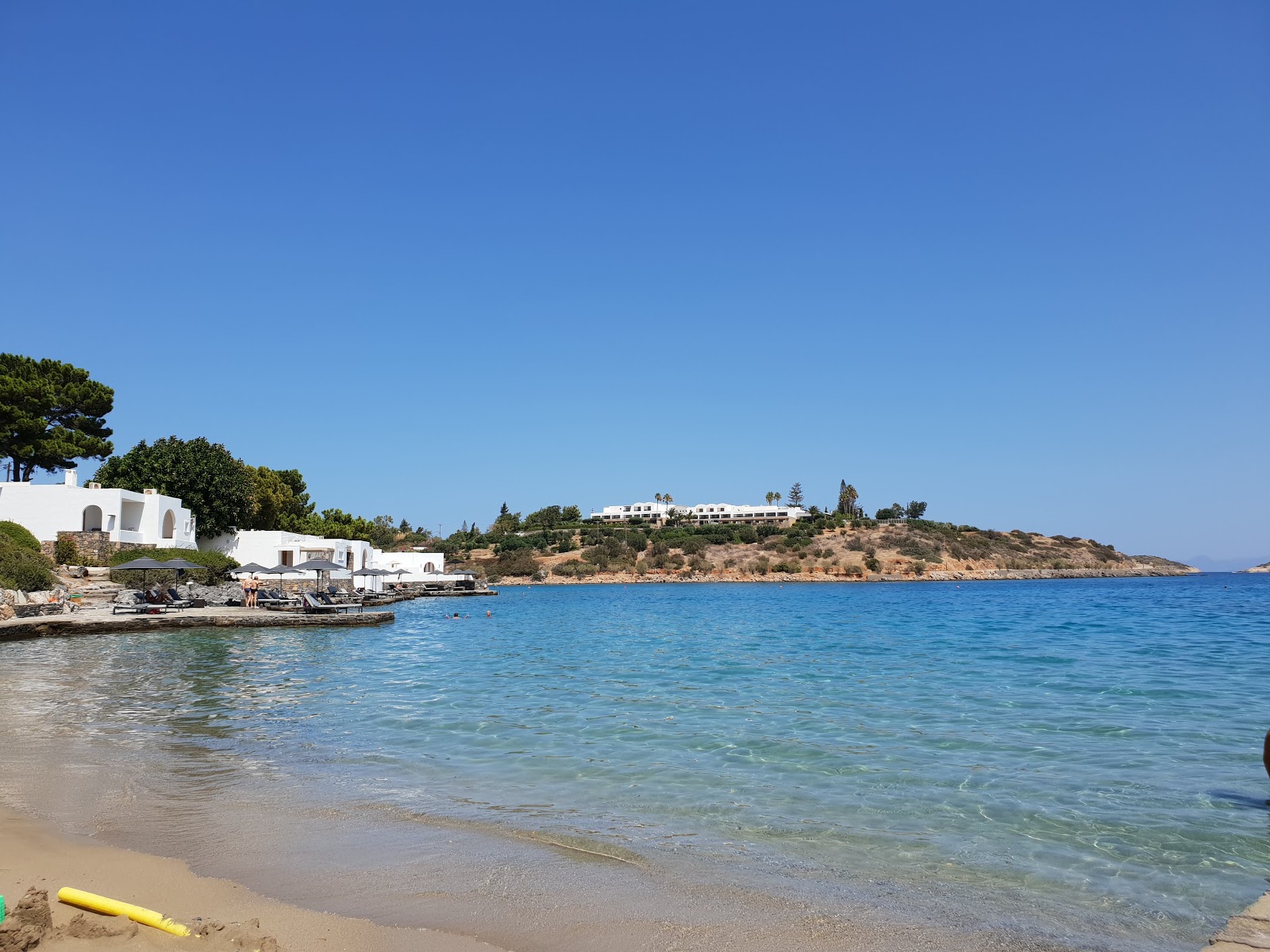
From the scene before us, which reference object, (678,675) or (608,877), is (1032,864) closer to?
(608,877)

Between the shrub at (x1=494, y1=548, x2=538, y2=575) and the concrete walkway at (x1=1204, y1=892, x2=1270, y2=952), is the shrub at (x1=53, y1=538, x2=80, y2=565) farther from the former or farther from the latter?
the shrub at (x1=494, y1=548, x2=538, y2=575)

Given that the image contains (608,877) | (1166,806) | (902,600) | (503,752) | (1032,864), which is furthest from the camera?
(902,600)

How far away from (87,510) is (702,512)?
449 feet

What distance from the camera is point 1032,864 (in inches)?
257

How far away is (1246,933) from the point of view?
17.0ft

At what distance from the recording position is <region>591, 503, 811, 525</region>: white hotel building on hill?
162 metres

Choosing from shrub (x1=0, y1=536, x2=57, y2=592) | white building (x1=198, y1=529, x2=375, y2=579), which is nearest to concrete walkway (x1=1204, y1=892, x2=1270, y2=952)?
shrub (x1=0, y1=536, x2=57, y2=592)

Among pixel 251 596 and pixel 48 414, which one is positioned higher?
pixel 48 414

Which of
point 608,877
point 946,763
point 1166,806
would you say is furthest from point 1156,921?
point 946,763

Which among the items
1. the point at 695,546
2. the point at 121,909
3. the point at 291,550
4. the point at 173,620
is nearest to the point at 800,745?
the point at 121,909

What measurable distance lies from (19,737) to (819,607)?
43.6 m

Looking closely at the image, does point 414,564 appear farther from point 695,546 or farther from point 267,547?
point 695,546

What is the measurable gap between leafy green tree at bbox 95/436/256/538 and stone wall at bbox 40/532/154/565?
728cm

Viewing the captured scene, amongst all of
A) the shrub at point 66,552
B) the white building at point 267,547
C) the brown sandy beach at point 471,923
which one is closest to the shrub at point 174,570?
the shrub at point 66,552
